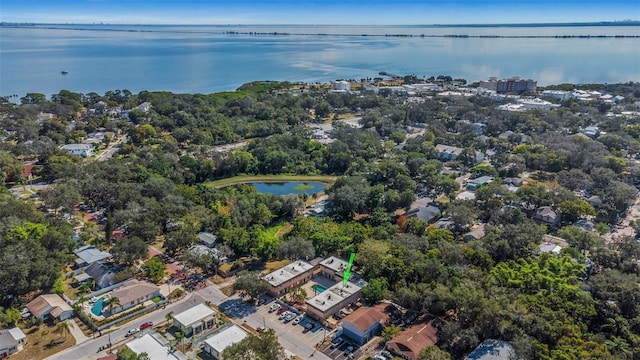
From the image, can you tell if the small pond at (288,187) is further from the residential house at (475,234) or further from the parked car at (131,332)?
the parked car at (131,332)

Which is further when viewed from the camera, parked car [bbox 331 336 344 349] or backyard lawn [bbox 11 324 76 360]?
parked car [bbox 331 336 344 349]

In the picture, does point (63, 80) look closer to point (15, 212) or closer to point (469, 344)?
point (15, 212)

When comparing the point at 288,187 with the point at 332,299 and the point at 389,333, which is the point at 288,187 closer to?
the point at 332,299

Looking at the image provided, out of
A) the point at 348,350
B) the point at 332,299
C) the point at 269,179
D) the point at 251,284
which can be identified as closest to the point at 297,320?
the point at 332,299

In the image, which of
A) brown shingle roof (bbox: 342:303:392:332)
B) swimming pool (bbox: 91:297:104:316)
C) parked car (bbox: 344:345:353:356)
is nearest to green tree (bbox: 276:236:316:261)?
brown shingle roof (bbox: 342:303:392:332)

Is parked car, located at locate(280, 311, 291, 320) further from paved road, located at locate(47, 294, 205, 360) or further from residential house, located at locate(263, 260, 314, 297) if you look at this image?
paved road, located at locate(47, 294, 205, 360)

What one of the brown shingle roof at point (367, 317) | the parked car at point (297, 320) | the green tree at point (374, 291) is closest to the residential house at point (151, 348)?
the parked car at point (297, 320)
